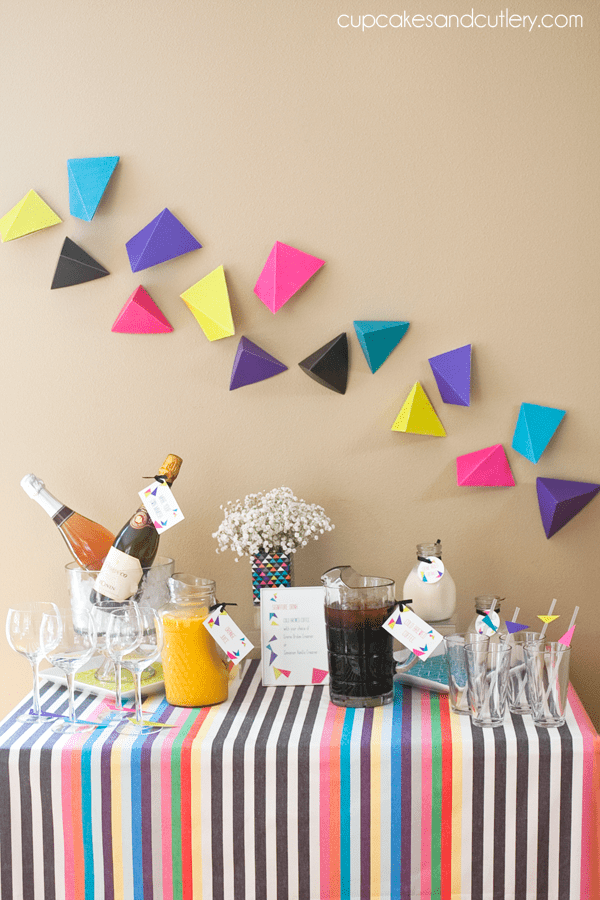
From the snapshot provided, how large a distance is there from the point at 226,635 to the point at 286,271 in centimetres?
75

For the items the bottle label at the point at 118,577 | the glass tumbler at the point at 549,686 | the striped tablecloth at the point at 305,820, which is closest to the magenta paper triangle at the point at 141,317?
the bottle label at the point at 118,577

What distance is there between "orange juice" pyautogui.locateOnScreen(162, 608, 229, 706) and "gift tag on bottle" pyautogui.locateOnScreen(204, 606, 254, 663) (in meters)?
0.01

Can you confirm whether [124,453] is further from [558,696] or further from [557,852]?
[557,852]

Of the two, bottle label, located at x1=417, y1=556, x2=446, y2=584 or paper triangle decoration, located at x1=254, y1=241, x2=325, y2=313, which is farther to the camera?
paper triangle decoration, located at x1=254, y1=241, x2=325, y2=313

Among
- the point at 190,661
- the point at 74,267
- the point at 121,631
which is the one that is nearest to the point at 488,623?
the point at 190,661

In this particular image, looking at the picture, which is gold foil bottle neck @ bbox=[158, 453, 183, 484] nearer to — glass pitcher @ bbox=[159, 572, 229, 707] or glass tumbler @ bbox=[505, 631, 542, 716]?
glass pitcher @ bbox=[159, 572, 229, 707]

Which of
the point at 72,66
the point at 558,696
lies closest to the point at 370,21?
the point at 72,66

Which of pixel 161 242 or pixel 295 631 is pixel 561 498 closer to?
pixel 295 631

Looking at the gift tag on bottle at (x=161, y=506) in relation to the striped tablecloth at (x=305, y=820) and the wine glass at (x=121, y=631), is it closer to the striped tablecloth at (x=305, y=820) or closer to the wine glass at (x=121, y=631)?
the wine glass at (x=121, y=631)

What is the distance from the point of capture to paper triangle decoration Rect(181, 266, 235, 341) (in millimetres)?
1568

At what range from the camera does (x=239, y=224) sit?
1583mm

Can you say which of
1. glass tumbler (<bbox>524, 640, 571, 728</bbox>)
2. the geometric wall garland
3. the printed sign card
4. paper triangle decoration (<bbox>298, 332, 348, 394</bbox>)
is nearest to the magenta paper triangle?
the geometric wall garland

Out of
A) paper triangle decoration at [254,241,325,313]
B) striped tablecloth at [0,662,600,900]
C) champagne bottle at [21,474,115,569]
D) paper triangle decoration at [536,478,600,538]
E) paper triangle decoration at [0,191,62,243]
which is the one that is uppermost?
paper triangle decoration at [0,191,62,243]

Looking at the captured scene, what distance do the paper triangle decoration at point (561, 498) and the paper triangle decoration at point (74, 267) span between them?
1.03 m
